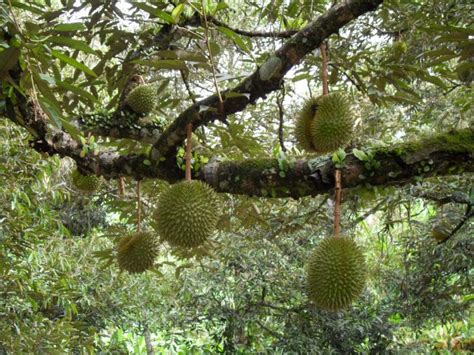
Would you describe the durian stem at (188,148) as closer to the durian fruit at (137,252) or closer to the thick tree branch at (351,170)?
the thick tree branch at (351,170)

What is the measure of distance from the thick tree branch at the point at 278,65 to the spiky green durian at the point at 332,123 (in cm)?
21

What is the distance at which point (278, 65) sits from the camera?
104 cm

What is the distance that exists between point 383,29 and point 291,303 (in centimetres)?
154

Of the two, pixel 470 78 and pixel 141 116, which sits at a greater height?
pixel 470 78

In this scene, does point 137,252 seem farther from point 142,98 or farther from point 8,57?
point 8,57

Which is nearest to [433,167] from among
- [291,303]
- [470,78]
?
[470,78]

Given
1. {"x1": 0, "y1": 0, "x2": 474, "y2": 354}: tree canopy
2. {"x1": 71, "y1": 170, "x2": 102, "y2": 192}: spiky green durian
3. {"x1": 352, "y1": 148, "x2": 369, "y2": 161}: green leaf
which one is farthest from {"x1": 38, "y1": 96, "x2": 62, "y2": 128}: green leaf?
{"x1": 71, "y1": 170, "x2": 102, "y2": 192}: spiky green durian

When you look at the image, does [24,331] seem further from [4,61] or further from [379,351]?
[379,351]

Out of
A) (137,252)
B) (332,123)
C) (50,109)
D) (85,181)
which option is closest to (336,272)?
(332,123)

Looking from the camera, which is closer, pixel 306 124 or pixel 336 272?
pixel 336 272

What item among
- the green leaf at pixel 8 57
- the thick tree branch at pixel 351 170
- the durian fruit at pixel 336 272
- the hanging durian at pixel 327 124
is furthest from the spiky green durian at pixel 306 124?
the green leaf at pixel 8 57

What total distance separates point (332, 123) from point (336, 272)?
1.17 ft

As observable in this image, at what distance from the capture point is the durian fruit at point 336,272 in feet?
3.91

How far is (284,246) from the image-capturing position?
121 inches
